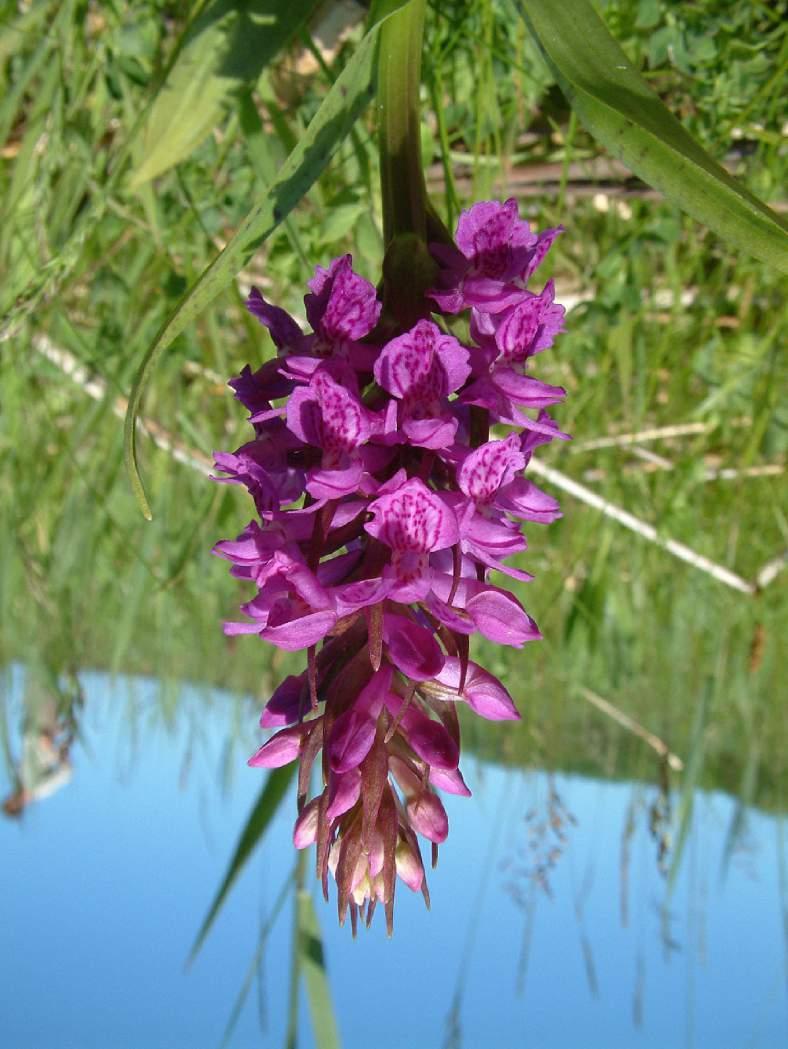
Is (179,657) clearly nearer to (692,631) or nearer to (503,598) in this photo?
(692,631)

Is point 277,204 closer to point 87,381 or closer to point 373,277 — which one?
point 373,277

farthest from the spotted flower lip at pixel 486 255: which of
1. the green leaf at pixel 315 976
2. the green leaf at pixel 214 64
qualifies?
the green leaf at pixel 315 976

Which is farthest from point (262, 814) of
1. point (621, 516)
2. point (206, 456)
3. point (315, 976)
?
point (621, 516)

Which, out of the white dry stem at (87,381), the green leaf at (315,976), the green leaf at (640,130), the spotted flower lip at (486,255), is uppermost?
the white dry stem at (87,381)

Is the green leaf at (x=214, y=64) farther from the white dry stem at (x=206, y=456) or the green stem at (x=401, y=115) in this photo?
the white dry stem at (x=206, y=456)

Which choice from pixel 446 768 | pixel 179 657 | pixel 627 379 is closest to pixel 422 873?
pixel 446 768

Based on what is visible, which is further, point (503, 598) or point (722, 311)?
point (722, 311)

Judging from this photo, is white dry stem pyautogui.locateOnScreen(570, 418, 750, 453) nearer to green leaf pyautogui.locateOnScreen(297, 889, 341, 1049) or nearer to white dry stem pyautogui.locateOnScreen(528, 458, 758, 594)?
white dry stem pyautogui.locateOnScreen(528, 458, 758, 594)
